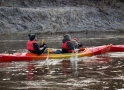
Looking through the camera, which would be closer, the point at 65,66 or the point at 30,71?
the point at 30,71

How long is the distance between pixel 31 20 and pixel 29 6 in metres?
3.80

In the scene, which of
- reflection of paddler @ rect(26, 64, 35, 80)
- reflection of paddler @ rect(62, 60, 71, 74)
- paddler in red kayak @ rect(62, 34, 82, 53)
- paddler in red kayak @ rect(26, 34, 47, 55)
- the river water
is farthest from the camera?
paddler in red kayak @ rect(62, 34, 82, 53)

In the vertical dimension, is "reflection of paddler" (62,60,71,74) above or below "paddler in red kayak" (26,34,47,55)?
below

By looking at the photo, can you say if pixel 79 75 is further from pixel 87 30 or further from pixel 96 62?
pixel 87 30

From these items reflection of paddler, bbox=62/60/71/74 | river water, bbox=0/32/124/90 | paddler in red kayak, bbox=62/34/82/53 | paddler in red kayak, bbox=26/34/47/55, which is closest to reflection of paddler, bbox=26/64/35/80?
river water, bbox=0/32/124/90

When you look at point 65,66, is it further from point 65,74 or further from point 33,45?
point 33,45

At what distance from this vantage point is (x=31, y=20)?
117ft

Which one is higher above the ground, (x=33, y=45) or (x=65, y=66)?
(x=33, y=45)

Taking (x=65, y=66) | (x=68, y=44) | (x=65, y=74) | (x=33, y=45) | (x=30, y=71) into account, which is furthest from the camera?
(x=68, y=44)

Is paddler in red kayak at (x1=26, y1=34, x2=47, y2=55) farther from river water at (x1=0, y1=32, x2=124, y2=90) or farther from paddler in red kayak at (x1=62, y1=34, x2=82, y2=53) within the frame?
paddler in red kayak at (x1=62, y1=34, x2=82, y2=53)

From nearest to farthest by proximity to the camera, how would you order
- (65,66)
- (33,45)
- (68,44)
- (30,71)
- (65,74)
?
(65,74), (30,71), (65,66), (33,45), (68,44)

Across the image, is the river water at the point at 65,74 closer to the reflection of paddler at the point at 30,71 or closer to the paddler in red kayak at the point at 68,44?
the reflection of paddler at the point at 30,71

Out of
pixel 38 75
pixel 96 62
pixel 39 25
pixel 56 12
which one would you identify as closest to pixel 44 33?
pixel 39 25

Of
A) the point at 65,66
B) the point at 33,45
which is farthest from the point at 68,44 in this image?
the point at 65,66
